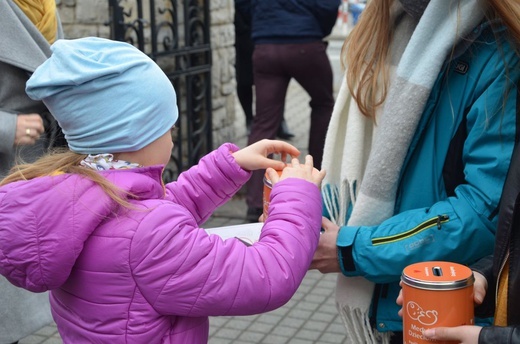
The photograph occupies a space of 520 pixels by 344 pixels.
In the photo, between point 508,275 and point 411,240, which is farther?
point 411,240

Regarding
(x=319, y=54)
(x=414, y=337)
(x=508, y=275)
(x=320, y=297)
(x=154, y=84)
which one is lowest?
(x=320, y=297)

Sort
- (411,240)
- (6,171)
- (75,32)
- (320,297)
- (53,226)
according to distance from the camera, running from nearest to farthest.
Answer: (53,226)
(411,240)
(6,171)
(320,297)
(75,32)

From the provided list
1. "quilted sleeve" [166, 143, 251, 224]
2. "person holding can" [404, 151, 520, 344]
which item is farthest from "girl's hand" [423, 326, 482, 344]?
"quilted sleeve" [166, 143, 251, 224]

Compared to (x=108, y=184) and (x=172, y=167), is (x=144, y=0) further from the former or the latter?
(x=108, y=184)

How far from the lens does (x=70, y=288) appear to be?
1.88 m

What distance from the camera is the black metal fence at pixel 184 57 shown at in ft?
19.5

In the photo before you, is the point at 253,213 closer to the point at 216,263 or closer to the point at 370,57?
the point at 370,57

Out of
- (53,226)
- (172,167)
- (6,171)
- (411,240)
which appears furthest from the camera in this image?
(172,167)

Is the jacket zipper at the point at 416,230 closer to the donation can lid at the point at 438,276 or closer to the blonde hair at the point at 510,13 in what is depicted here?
the donation can lid at the point at 438,276

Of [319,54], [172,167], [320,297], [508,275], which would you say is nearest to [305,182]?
[508,275]

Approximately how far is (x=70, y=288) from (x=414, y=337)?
2.46 ft

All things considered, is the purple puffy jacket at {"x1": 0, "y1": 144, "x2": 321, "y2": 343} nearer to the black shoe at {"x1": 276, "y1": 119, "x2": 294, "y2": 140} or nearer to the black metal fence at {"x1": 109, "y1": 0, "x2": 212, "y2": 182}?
the black metal fence at {"x1": 109, "y1": 0, "x2": 212, "y2": 182}

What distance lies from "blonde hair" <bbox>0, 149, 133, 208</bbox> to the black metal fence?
149 inches

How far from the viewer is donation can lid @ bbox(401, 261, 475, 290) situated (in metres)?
1.73
